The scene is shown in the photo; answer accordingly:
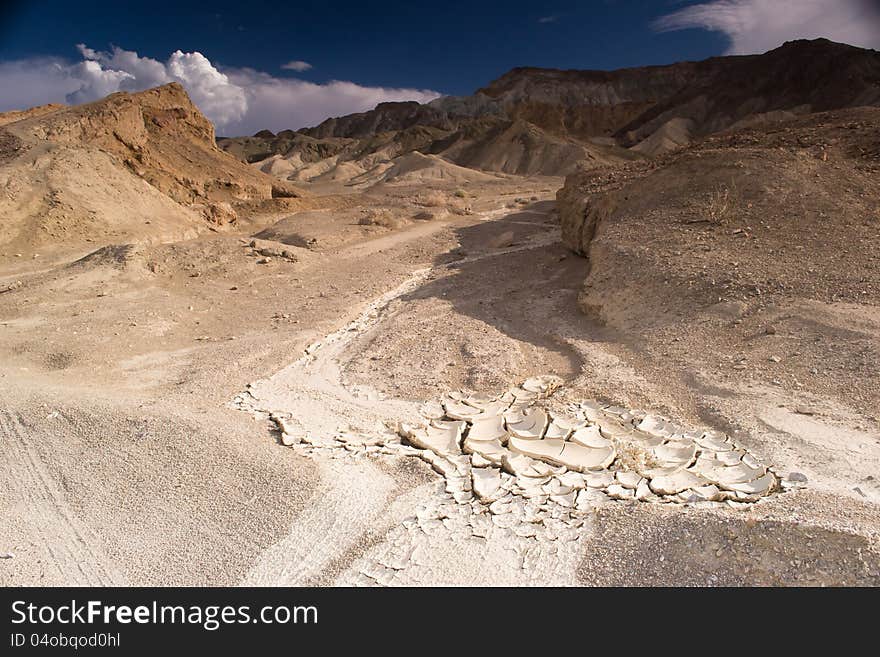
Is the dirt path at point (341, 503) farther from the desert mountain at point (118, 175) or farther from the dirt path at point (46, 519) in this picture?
the desert mountain at point (118, 175)

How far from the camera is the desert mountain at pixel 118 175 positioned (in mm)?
12898

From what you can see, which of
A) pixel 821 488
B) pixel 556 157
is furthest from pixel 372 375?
pixel 556 157

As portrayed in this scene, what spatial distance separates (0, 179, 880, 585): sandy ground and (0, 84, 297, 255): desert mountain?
514cm

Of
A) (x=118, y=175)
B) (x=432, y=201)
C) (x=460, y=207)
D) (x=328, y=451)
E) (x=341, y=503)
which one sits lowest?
(x=341, y=503)

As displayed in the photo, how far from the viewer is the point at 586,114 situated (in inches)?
2317

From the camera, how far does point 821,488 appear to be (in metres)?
3.12

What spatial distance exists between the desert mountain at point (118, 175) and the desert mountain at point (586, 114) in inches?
801

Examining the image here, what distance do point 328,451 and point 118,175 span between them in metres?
14.5

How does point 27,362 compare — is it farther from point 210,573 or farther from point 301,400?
point 210,573

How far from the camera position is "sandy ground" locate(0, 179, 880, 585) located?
2.81m

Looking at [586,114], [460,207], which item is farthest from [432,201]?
[586,114]

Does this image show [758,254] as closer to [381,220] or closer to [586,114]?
[381,220]

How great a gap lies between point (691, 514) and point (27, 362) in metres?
6.67

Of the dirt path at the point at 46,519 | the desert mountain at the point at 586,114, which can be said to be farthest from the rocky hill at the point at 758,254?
the desert mountain at the point at 586,114
